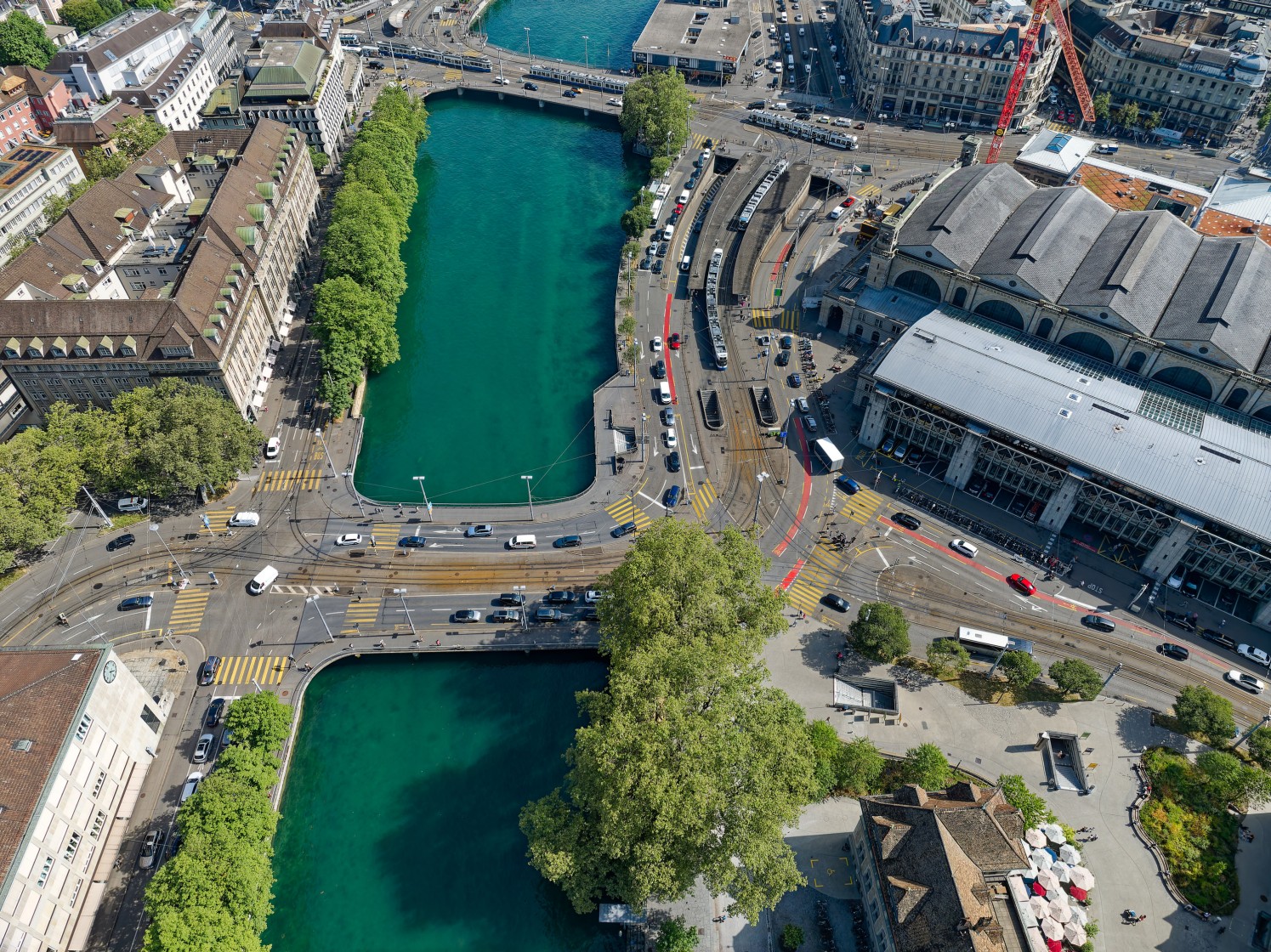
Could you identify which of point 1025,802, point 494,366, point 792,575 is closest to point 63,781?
point 792,575

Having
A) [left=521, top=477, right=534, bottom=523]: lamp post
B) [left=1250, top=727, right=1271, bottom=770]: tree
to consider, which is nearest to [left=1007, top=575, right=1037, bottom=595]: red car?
[left=1250, top=727, right=1271, bottom=770]: tree

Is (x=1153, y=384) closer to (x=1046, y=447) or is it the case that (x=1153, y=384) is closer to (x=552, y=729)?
(x=1046, y=447)

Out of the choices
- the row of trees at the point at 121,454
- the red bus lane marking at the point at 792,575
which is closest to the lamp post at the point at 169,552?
the row of trees at the point at 121,454

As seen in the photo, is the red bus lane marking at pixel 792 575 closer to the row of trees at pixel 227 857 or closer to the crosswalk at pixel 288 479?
the row of trees at pixel 227 857

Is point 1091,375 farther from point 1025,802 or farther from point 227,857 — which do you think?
point 227,857

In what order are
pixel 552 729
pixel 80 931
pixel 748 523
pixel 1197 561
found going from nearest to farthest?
pixel 80 931 < pixel 552 729 < pixel 1197 561 < pixel 748 523

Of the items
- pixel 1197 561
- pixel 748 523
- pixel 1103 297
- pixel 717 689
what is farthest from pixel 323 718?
pixel 1103 297
